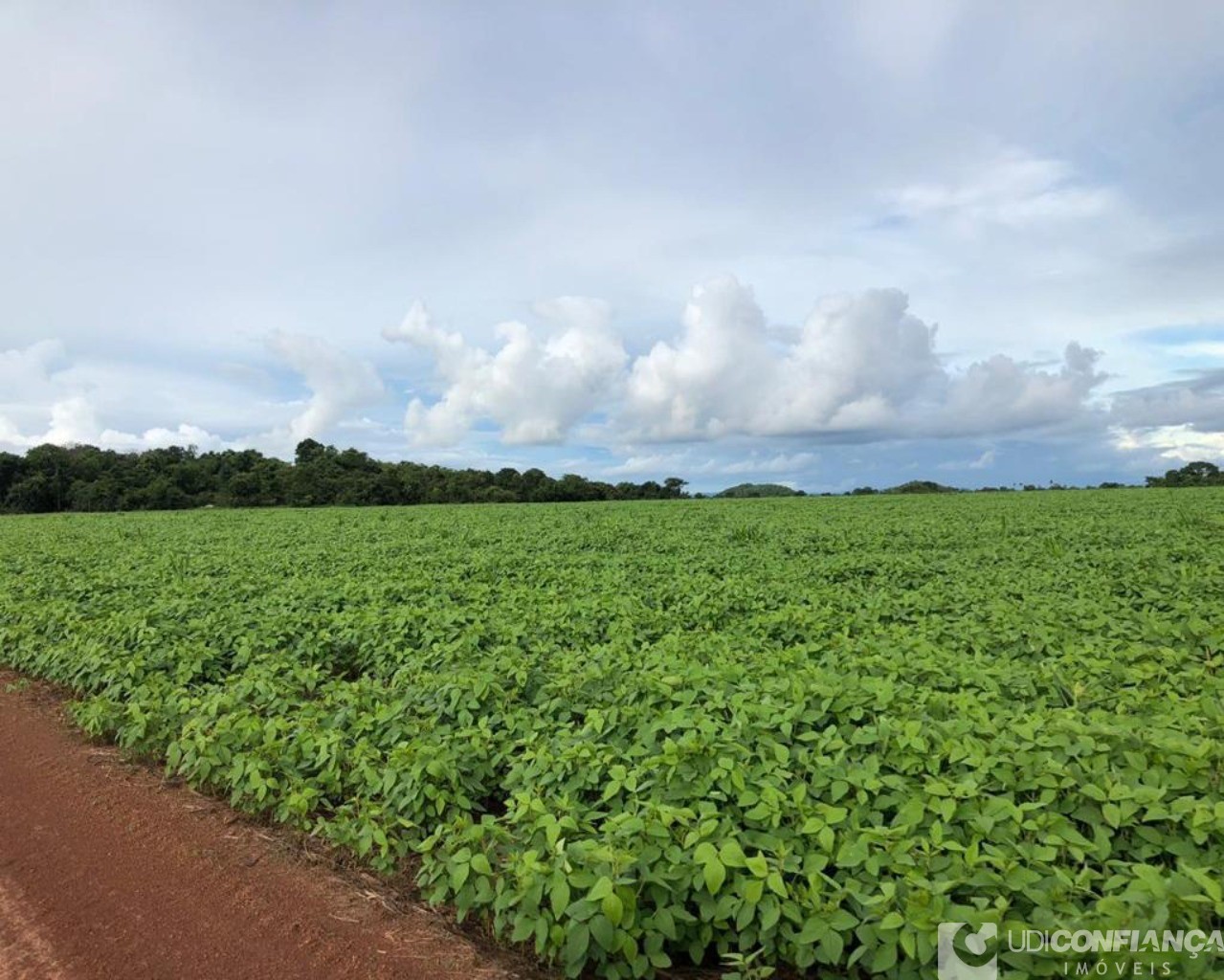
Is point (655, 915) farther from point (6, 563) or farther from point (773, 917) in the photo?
point (6, 563)

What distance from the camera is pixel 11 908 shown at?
3791 mm

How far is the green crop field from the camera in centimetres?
299

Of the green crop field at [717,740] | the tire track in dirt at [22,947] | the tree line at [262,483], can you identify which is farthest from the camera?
the tree line at [262,483]

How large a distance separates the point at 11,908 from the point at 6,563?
1585 cm

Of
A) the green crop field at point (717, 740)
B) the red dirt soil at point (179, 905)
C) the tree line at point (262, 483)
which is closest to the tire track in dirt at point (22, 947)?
the red dirt soil at point (179, 905)

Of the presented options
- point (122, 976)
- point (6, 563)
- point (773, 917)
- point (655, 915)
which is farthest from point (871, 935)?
point (6, 563)

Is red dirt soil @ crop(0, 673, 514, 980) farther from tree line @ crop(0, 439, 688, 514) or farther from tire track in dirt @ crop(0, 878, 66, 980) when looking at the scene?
tree line @ crop(0, 439, 688, 514)

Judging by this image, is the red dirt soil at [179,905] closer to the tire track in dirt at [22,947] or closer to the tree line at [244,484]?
the tire track in dirt at [22,947]

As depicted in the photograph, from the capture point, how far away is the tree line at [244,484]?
65938mm

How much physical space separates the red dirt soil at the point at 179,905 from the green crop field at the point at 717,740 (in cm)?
25

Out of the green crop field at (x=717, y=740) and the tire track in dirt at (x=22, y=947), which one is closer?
the green crop field at (x=717, y=740)

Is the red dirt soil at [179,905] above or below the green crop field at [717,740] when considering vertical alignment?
below

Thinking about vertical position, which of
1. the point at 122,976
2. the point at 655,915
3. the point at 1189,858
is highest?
the point at 1189,858

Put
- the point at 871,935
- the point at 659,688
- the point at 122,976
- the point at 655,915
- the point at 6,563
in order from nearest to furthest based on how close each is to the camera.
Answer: the point at 871,935
the point at 655,915
the point at 122,976
the point at 659,688
the point at 6,563
